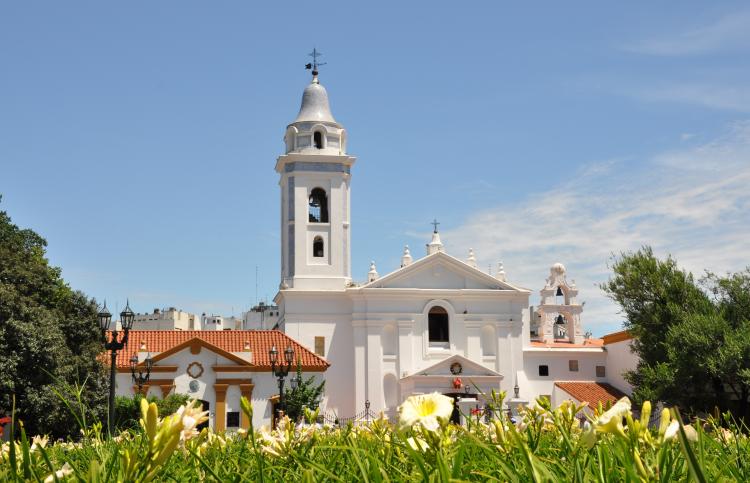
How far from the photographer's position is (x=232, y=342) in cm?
3597

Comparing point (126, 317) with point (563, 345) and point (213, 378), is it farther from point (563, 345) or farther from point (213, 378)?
point (563, 345)

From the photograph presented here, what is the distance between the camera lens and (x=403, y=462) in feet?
10.9

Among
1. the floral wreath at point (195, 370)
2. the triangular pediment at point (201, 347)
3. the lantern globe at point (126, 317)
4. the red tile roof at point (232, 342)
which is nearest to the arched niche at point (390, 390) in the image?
the red tile roof at point (232, 342)

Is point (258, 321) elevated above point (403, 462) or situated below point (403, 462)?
above

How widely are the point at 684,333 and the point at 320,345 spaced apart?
17.9 meters

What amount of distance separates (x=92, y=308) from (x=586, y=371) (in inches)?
1105

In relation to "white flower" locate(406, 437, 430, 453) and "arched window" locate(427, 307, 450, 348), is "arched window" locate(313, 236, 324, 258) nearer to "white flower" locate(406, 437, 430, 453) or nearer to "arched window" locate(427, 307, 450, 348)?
"arched window" locate(427, 307, 450, 348)

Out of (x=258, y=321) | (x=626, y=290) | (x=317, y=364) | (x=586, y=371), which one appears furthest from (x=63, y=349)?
(x=258, y=321)

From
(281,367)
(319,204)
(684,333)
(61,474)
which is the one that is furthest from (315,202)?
(61,474)

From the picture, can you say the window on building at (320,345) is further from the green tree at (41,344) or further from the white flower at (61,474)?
the white flower at (61,474)

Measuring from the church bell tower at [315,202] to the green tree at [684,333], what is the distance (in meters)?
14.1

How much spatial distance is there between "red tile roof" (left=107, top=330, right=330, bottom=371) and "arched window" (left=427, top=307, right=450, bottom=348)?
363 inches

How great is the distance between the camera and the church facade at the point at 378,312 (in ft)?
138

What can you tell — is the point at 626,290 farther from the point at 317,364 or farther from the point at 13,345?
the point at 13,345
